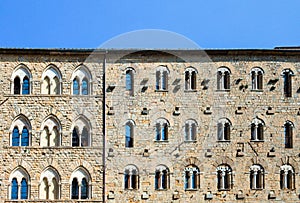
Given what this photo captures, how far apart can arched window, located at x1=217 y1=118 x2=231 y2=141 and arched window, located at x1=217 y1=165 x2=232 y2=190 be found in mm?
1332

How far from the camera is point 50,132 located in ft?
134

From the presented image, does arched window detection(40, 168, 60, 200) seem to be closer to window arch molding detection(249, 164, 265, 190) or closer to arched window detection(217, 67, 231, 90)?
arched window detection(217, 67, 231, 90)

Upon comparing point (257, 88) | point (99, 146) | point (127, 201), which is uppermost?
point (257, 88)

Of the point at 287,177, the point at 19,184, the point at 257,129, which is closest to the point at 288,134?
the point at 257,129

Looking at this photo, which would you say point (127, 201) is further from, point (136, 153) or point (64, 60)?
point (64, 60)

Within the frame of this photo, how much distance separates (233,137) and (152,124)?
3735 millimetres

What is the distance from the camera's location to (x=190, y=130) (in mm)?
41375

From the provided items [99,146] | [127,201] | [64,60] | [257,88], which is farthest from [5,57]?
[257,88]

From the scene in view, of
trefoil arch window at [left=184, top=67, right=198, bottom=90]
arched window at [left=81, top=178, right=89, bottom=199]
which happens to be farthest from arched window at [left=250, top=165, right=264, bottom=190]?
arched window at [left=81, top=178, right=89, bottom=199]

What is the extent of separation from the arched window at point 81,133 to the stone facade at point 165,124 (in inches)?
6.5

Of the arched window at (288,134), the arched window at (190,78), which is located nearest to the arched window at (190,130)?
the arched window at (190,78)

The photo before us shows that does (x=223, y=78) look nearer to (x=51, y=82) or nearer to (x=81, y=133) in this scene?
(x=81, y=133)

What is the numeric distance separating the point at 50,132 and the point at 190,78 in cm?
686

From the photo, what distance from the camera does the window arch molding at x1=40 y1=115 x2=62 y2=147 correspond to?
1612 inches
